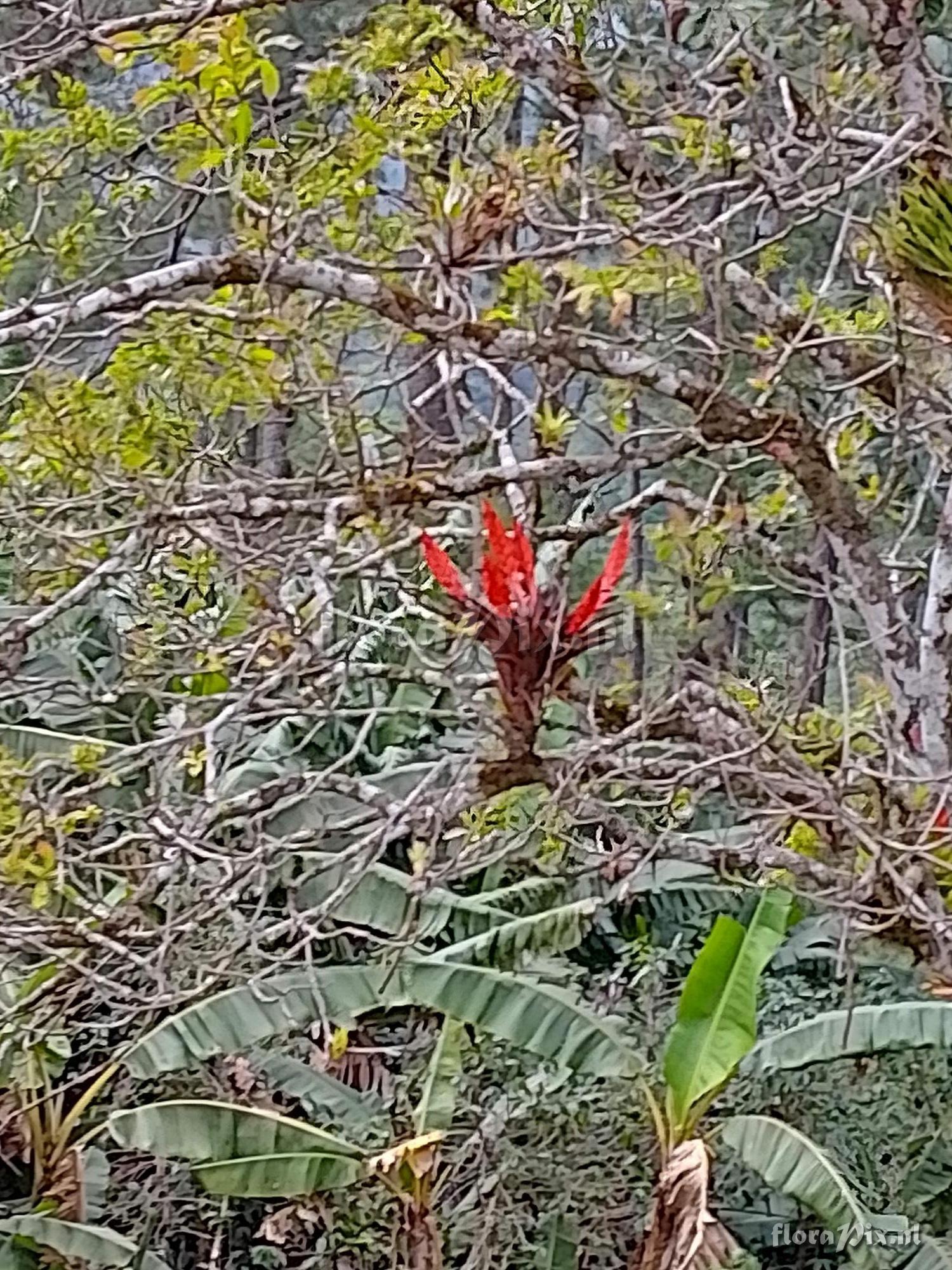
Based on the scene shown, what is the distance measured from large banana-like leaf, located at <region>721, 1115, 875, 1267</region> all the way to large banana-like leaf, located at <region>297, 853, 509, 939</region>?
24.5 inches

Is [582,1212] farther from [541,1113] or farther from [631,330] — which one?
[631,330]

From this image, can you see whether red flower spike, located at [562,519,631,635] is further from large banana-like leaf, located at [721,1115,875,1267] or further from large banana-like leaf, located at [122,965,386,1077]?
large banana-like leaf, located at [721,1115,875,1267]

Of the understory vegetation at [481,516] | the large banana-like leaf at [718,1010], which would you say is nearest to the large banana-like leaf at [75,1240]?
the understory vegetation at [481,516]

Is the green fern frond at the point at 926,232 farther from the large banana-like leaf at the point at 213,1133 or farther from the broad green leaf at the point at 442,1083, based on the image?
the large banana-like leaf at the point at 213,1133

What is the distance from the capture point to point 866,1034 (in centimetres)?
242

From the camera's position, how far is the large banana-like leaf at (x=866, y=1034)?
240 centimetres

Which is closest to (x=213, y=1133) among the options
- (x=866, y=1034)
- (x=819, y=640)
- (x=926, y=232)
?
(x=866, y=1034)

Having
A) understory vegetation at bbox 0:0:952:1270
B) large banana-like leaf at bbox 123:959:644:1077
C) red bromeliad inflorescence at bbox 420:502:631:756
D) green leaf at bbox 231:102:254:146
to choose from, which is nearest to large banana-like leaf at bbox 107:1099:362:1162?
understory vegetation at bbox 0:0:952:1270

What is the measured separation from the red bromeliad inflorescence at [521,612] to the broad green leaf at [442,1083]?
1.32 metres

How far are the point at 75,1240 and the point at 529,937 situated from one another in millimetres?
1030

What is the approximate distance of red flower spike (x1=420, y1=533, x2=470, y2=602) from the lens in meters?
1.37

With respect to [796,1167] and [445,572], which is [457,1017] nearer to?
[796,1167]

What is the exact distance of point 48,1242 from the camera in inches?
103

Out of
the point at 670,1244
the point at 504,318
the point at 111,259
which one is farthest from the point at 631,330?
the point at 670,1244
